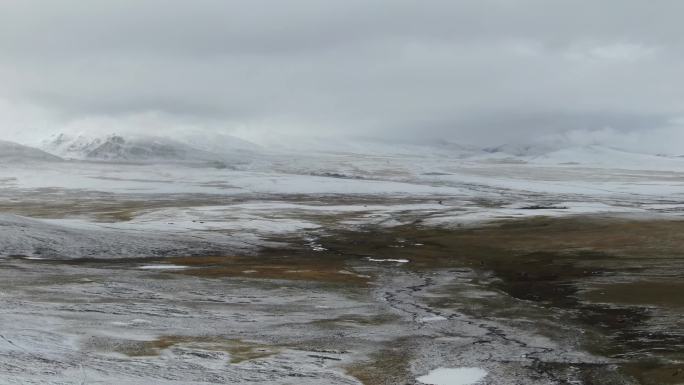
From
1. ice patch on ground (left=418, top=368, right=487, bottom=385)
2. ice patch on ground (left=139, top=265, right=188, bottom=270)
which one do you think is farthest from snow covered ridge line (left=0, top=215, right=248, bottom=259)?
ice patch on ground (left=418, top=368, right=487, bottom=385)

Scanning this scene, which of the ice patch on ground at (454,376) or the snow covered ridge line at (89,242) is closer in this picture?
the ice patch on ground at (454,376)

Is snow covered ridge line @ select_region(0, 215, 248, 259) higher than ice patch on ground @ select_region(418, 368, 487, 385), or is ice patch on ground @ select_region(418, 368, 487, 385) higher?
ice patch on ground @ select_region(418, 368, 487, 385)

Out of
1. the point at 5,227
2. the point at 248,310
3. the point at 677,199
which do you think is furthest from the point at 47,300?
the point at 677,199

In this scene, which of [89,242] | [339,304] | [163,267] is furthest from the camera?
[89,242]

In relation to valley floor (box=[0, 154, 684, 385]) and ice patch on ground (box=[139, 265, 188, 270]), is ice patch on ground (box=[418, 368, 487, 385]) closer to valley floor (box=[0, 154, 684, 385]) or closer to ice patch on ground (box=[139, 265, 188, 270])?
valley floor (box=[0, 154, 684, 385])

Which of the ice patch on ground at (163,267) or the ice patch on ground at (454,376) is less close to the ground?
the ice patch on ground at (454,376)

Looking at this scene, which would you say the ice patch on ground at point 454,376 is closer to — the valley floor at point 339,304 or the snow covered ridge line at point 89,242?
the valley floor at point 339,304

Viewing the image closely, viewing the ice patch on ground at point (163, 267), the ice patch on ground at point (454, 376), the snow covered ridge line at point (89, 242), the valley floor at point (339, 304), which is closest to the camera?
the ice patch on ground at point (454, 376)

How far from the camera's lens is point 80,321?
28375mm

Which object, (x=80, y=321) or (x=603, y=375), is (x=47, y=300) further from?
(x=603, y=375)

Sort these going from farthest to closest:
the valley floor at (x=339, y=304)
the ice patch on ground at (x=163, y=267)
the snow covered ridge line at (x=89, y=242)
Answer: the snow covered ridge line at (x=89, y=242) < the ice patch on ground at (x=163, y=267) < the valley floor at (x=339, y=304)

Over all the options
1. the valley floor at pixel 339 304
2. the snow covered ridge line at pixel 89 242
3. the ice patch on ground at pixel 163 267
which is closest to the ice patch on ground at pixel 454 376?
the valley floor at pixel 339 304

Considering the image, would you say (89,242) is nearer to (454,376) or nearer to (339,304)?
(339,304)

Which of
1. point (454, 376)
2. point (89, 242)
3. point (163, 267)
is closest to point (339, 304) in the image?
point (454, 376)
